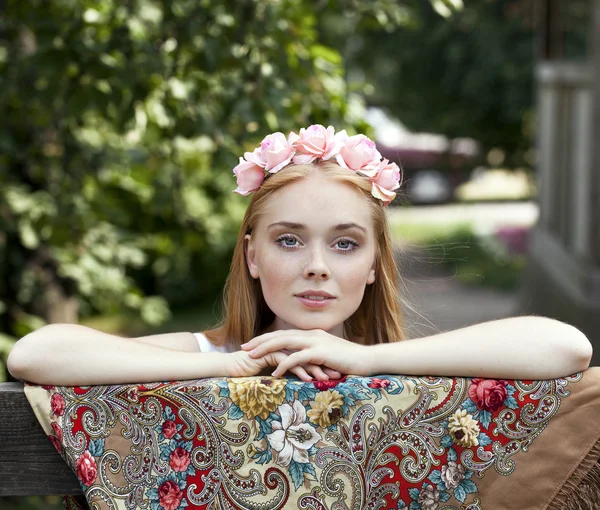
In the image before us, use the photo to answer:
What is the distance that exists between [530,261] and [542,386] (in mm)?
7585

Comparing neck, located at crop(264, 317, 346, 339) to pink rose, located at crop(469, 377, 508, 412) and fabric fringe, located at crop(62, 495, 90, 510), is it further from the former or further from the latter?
fabric fringe, located at crop(62, 495, 90, 510)

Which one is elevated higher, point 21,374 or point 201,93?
point 201,93

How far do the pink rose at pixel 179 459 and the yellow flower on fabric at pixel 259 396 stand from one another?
5.0 inches

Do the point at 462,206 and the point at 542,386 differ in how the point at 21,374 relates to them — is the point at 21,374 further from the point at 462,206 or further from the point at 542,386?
the point at 462,206

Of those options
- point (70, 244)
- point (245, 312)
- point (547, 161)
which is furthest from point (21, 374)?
point (547, 161)

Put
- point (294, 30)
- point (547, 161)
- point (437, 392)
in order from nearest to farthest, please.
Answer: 1. point (437, 392)
2. point (294, 30)
3. point (547, 161)

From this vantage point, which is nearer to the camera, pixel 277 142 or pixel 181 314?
pixel 277 142

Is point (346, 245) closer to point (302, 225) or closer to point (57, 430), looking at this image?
point (302, 225)

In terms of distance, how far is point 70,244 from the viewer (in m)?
4.37

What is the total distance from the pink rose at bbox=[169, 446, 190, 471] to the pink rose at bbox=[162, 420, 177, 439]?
0.08 feet

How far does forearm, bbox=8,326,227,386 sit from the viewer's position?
1.68 m

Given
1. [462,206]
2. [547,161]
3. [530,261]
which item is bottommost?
[462,206]

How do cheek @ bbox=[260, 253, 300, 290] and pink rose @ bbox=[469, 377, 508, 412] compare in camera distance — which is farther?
cheek @ bbox=[260, 253, 300, 290]

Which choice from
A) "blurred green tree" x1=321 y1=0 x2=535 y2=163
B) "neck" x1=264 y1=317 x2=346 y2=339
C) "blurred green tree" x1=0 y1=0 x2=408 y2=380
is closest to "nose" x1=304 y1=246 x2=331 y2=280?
"neck" x1=264 y1=317 x2=346 y2=339
